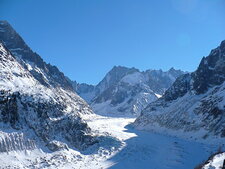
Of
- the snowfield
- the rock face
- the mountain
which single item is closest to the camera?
the snowfield

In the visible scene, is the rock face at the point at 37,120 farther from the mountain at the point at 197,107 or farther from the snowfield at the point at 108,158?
the mountain at the point at 197,107

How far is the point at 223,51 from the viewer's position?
397 feet

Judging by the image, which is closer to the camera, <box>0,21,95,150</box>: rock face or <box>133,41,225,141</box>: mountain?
<box>0,21,95,150</box>: rock face

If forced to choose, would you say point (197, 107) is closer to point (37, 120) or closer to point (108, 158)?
point (108, 158)

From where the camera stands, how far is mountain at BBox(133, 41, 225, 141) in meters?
77.7

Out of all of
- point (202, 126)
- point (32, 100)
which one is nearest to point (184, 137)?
point (202, 126)

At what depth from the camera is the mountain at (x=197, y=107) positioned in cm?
7769

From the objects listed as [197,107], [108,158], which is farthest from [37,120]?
[197,107]

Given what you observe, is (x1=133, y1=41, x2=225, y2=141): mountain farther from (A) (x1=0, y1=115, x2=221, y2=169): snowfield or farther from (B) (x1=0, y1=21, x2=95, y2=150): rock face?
(B) (x1=0, y1=21, x2=95, y2=150): rock face

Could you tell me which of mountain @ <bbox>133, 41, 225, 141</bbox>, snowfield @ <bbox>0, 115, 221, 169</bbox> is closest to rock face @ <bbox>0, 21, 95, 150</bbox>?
snowfield @ <bbox>0, 115, 221, 169</bbox>

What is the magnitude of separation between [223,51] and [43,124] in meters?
100

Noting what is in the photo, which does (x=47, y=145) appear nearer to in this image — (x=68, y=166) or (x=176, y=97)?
(x=68, y=166)

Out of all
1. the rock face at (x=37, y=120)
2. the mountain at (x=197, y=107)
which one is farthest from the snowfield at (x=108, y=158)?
the mountain at (x=197, y=107)

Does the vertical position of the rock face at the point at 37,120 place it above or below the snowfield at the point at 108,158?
above
